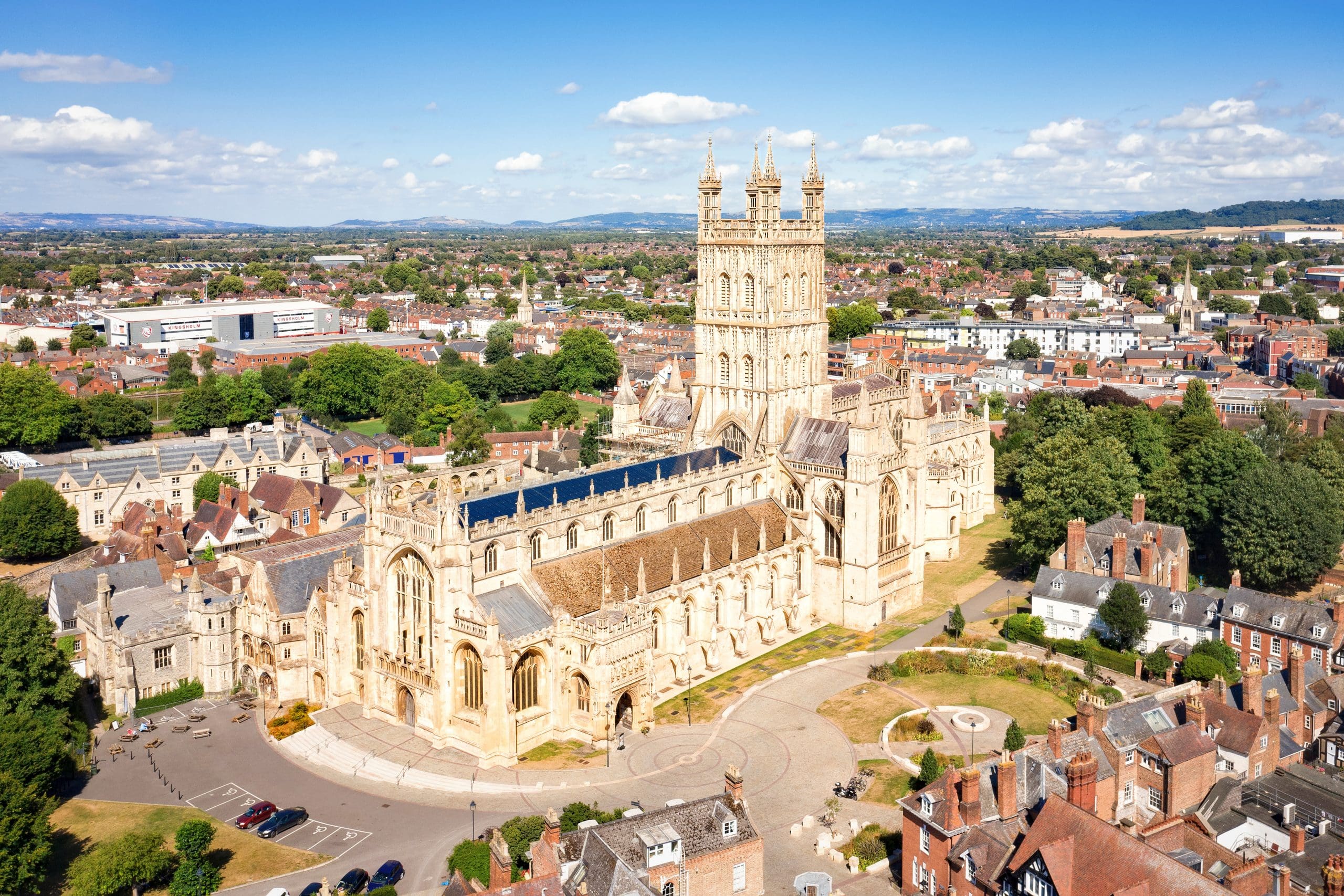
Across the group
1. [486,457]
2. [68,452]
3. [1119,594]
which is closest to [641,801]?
[1119,594]

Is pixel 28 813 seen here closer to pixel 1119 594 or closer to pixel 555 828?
pixel 555 828

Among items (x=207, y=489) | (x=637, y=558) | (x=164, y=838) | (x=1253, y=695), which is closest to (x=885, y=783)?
(x=1253, y=695)

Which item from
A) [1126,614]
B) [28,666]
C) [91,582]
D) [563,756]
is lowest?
[563,756]

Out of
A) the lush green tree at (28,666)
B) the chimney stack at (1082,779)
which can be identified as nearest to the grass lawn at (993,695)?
the chimney stack at (1082,779)

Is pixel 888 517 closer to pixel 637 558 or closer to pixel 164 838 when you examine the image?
pixel 637 558

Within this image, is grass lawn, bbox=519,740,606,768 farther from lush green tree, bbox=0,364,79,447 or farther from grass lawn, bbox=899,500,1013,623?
lush green tree, bbox=0,364,79,447

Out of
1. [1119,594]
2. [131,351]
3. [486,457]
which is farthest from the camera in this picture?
[131,351]

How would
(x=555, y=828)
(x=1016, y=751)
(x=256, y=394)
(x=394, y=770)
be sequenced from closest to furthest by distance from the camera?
(x=555, y=828) → (x=1016, y=751) → (x=394, y=770) → (x=256, y=394)
